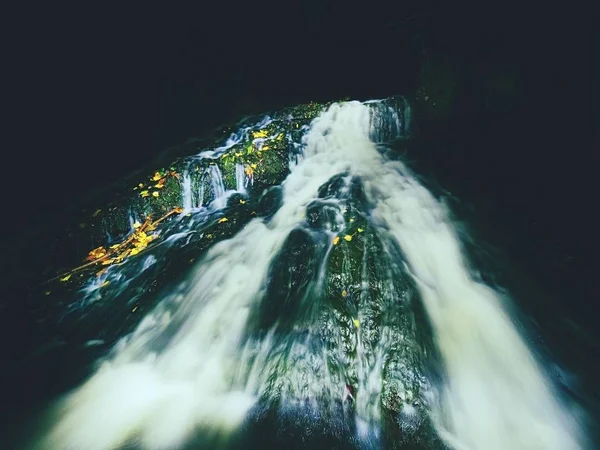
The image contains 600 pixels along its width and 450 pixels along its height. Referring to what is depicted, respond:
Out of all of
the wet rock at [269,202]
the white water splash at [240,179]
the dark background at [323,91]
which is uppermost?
the dark background at [323,91]

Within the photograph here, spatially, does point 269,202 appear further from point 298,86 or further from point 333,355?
point 298,86

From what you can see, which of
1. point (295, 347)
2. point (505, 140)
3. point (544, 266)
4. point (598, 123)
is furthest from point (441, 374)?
point (505, 140)

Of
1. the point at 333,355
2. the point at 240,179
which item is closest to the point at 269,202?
the point at 240,179

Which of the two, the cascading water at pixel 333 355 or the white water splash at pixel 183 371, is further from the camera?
the white water splash at pixel 183 371

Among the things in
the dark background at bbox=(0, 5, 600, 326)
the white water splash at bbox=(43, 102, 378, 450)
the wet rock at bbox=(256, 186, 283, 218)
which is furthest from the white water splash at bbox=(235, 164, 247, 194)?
the dark background at bbox=(0, 5, 600, 326)

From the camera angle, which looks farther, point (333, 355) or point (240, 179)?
point (240, 179)

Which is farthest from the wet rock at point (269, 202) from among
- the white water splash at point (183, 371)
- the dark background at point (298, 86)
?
the dark background at point (298, 86)

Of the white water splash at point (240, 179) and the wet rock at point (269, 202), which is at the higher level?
the white water splash at point (240, 179)

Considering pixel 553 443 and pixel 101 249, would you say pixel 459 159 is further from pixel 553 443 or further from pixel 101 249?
pixel 101 249

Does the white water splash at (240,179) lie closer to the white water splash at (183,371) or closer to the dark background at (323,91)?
the white water splash at (183,371)
